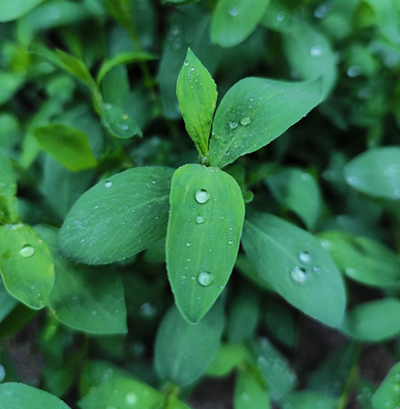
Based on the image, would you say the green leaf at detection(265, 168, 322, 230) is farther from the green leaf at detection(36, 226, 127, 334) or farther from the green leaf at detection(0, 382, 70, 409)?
the green leaf at detection(0, 382, 70, 409)

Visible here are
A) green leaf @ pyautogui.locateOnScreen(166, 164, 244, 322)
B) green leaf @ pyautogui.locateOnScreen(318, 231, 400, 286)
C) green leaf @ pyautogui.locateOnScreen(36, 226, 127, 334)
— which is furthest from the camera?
green leaf @ pyautogui.locateOnScreen(318, 231, 400, 286)

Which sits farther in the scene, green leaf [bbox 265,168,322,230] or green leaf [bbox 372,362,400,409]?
green leaf [bbox 265,168,322,230]

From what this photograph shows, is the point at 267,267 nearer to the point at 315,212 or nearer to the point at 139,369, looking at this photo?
the point at 315,212

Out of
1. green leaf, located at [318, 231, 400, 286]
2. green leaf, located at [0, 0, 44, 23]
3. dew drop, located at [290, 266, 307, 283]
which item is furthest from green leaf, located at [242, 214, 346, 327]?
green leaf, located at [0, 0, 44, 23]

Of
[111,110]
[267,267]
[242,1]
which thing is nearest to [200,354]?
[267,267]

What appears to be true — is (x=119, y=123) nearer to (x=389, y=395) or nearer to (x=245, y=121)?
(x=245, y=121)

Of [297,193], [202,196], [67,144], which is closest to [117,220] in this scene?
[202,196]
